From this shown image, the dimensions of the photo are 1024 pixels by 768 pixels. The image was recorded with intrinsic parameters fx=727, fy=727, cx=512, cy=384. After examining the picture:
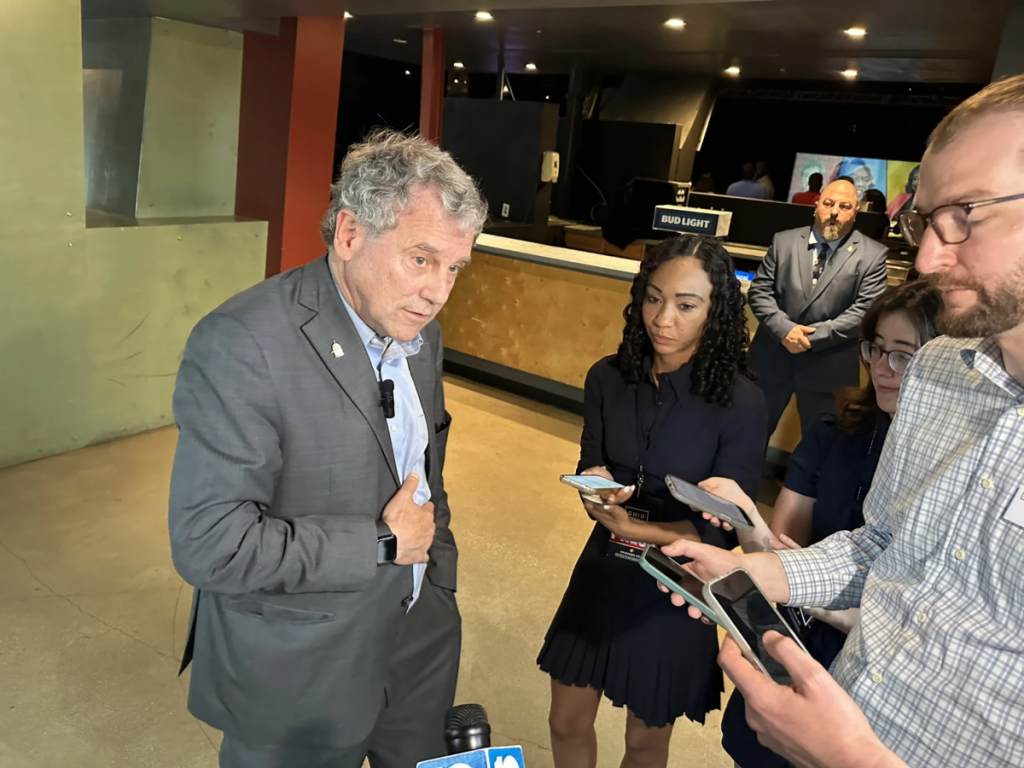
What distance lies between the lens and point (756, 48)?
7.71 m

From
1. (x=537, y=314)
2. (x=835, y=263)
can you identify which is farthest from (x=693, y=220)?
(x=537, y=314)

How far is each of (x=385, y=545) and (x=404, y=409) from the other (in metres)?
0.31

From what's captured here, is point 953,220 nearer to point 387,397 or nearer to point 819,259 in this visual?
point 387,397

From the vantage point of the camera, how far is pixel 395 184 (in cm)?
135

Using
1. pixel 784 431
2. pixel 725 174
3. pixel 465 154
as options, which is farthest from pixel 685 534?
pixel 725 174

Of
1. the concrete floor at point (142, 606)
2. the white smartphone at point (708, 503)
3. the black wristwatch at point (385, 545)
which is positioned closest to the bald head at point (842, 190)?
the concrete floor at point (142, 606)

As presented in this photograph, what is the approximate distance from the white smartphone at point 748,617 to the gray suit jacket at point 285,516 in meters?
0.62

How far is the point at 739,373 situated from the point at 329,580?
4.01 ft

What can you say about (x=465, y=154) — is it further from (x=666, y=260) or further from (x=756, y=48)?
(x=666, y=260)

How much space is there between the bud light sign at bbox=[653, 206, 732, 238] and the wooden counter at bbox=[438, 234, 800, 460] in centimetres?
111

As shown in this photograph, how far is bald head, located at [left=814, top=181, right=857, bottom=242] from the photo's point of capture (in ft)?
12.7

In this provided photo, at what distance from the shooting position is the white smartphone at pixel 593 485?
174 centimetres

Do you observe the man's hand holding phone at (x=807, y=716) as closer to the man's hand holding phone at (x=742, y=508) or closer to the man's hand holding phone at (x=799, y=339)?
the man's hand holding phone at (x=742, y=508)

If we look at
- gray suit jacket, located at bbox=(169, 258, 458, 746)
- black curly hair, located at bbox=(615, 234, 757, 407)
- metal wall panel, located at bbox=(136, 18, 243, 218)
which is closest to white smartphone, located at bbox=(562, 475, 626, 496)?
black curly hair, located at bbox=(615, 234, 757, 407)
